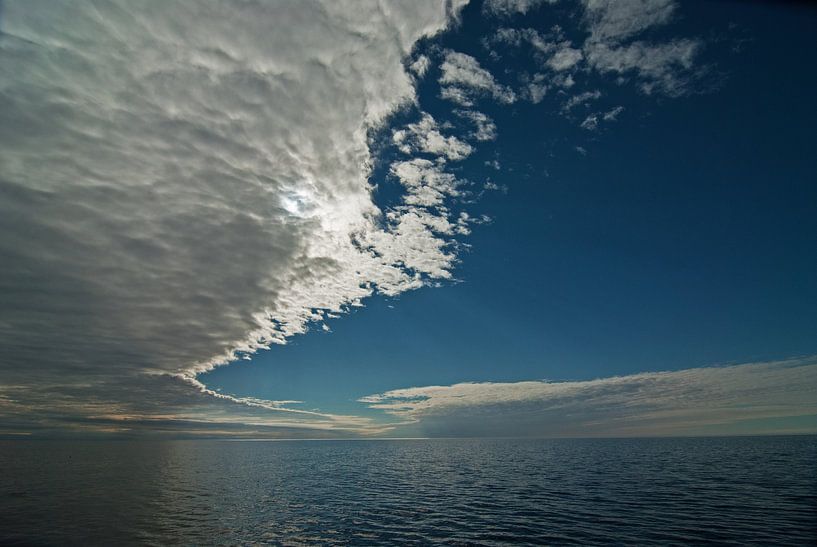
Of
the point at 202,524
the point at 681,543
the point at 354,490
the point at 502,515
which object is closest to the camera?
the point at 681,543

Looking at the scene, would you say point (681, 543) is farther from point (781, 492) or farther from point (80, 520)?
point (80, 520)

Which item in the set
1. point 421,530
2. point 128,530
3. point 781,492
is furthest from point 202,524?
point 781,492

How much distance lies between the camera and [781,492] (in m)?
45.6

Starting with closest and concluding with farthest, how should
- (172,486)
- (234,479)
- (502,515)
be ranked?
1. (502,515)
2. (172,486)
3. (234,479)

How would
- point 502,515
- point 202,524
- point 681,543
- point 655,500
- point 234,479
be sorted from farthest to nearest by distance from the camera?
point 234,479 < point 655,500 < point 502,515 < point 202,524 < point 681,543

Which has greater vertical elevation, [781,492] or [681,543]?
[781,492]

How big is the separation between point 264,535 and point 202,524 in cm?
829

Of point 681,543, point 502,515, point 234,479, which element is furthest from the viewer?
point 234,479

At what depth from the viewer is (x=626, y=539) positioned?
28.6m

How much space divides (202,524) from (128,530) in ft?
19.2

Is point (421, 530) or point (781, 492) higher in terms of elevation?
point (781, 492)

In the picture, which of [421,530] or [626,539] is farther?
[421,530]

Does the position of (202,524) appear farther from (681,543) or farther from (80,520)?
(681,543)

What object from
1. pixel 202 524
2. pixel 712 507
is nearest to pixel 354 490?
pixel 202 524
